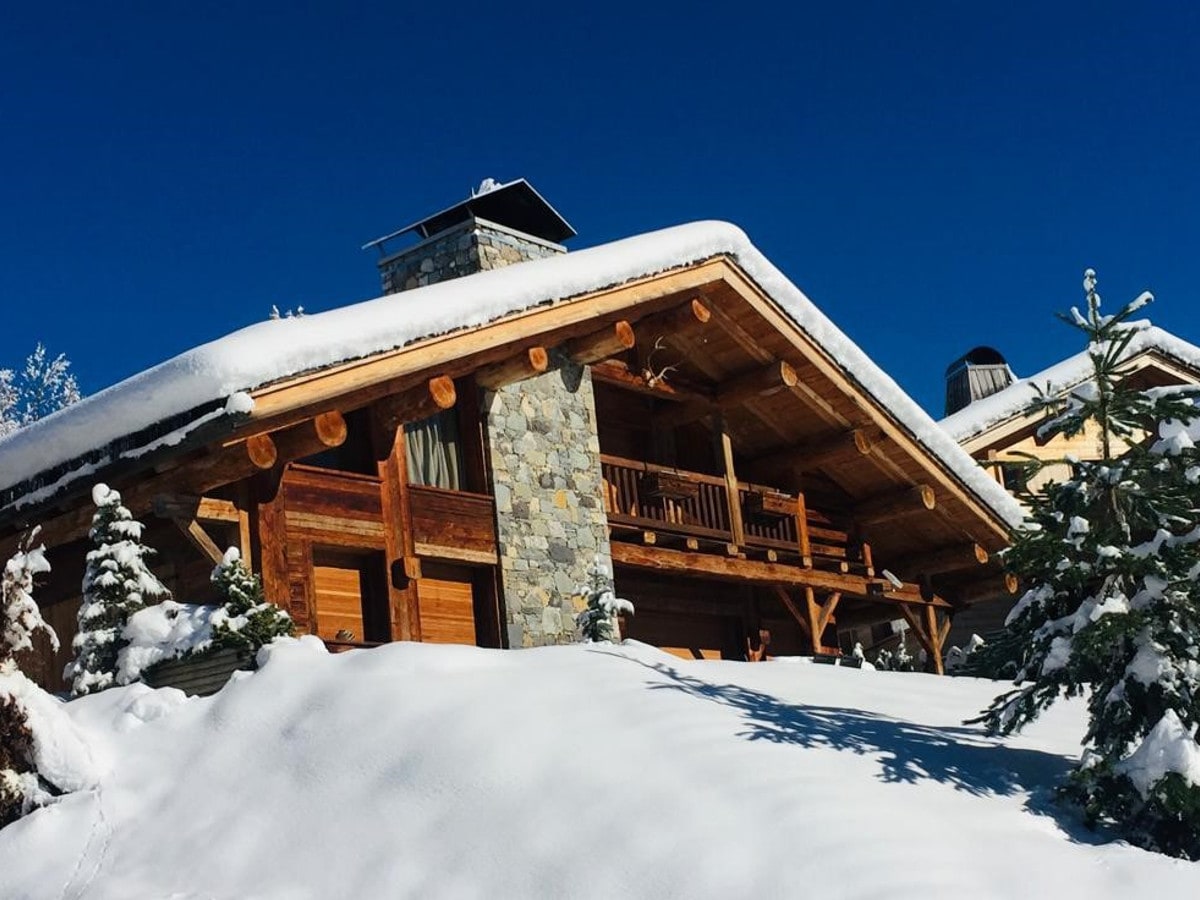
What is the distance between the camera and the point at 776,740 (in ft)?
28.0

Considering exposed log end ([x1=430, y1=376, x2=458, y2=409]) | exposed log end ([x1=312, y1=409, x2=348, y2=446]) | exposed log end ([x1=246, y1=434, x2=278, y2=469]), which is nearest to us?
exposed log end ([x1=246, y1=434, x2=278, y2=469])

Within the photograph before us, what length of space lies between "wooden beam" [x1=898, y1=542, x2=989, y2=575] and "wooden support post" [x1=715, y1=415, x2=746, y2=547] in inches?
141

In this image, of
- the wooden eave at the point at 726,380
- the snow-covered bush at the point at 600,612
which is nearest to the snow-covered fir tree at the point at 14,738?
the wooden eave at the point at 726,380

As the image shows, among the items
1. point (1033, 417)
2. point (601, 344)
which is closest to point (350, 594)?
point (601, 344)

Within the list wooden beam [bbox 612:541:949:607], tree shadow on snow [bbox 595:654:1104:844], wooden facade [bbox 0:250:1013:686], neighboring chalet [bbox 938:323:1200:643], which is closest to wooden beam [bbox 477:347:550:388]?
wooden facade [bbox 0:250:1013:686]

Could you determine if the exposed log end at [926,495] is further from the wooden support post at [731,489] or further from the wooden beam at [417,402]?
the wooden beam at [417,402]

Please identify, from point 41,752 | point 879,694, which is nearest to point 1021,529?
point 879,694

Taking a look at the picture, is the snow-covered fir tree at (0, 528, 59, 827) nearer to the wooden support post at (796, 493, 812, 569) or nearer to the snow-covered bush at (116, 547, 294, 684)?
the snow-covered bush at (116, 547, 294, 684)

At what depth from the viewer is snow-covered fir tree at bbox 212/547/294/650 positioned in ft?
33.1

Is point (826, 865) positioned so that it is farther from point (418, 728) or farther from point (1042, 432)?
point (1042, 432)

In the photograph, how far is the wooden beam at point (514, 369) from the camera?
14.1 m

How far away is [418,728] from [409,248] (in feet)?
33.1

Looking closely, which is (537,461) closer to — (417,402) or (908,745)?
(417,402)

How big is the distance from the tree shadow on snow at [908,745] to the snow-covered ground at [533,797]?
27mm
